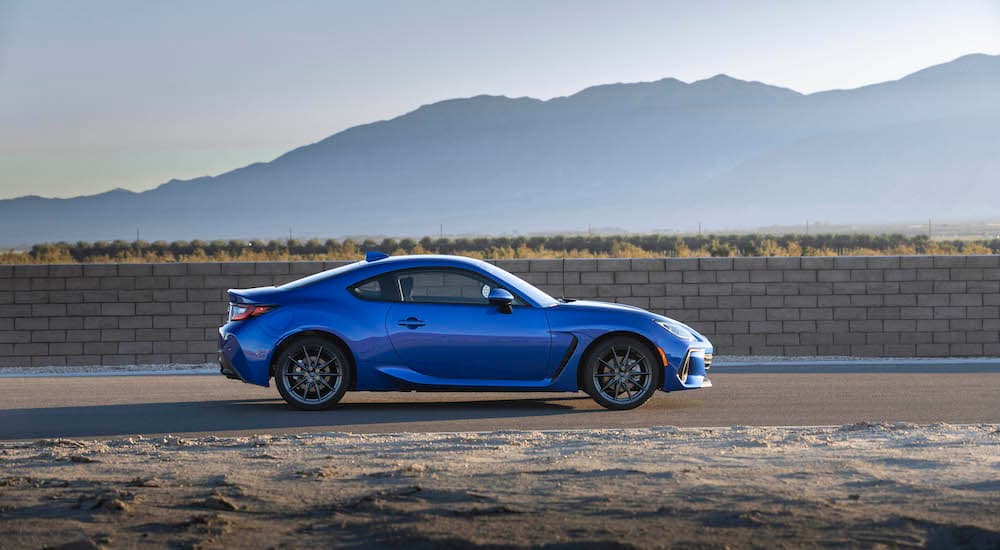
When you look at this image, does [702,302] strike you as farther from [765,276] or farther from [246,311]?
[246,311]

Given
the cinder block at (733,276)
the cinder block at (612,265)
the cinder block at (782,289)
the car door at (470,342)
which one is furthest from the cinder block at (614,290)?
the car door at (470,342)

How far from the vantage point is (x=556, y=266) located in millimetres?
22297

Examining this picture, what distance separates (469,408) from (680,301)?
323 inches

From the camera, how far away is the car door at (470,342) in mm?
13992

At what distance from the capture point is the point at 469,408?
1460 centimetres

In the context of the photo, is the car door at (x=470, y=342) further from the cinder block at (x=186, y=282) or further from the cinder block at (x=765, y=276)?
the cinder block at (x=765, y=276)

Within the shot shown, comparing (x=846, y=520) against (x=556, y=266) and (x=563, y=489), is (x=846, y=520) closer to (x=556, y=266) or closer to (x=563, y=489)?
(x=563, y=489)

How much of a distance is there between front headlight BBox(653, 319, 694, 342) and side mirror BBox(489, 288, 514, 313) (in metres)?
1.37

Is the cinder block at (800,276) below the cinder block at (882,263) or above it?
below

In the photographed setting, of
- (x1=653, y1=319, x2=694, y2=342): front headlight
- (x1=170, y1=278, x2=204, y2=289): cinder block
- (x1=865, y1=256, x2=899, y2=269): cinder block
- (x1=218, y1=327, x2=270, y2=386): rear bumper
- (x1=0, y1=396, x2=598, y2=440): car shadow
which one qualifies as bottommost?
(x1=0, y1=396, x2=598, y2=440): car shadow

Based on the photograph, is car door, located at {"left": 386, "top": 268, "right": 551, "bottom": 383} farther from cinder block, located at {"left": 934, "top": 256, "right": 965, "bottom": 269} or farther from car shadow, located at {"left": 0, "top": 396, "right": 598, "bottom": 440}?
cinder block, located at {"left": 934, "top": 256, "right": 965, "bottom": 269}

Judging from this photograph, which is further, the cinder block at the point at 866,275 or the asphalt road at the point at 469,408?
the cinder block at the point at 866,275

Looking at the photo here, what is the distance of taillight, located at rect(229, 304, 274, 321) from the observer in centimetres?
1416

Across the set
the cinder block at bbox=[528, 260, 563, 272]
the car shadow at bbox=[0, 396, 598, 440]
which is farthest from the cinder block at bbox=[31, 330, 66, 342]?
the car shadow at bbox=[0, 396, 598, 440]
